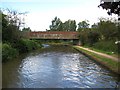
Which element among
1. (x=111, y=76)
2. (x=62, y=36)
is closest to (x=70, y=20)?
(x=62, y=36)

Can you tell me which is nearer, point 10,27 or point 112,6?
point 112,6

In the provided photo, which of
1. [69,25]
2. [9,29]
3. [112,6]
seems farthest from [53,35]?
[112,6]

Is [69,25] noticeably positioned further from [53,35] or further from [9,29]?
[9,29]

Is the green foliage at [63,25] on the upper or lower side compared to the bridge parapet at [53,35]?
upper

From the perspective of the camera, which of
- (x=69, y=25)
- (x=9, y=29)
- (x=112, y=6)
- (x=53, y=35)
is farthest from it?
(x=69, y=25)

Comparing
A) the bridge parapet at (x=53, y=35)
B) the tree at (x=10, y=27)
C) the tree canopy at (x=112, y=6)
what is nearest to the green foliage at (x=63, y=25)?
the bridge parapet at (x=53, y=35)

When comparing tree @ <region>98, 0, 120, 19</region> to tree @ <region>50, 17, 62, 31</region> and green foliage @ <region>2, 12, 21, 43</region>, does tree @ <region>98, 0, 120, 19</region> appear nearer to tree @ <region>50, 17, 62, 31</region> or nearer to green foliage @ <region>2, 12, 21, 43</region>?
green foliage @ <region>2, 12, 21, 43</region>

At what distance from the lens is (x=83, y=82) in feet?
46.5

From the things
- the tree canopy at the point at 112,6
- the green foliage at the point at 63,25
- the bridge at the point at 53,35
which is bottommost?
Result: the bridge at the point at 53,35

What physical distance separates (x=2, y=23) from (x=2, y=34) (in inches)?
63.7

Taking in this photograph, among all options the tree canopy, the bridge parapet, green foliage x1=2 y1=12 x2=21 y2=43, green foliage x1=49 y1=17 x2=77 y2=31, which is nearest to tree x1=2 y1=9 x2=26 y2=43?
green foliage x1=2 y1=12 x2=21 y2=43

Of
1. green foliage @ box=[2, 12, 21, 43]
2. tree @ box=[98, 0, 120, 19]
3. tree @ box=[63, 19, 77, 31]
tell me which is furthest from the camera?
tree @ box=[63, 19, 77, 31]

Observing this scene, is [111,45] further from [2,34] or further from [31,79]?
[31,79]

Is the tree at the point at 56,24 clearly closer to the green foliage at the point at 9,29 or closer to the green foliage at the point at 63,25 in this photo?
the green foliage at the point at 63,25
